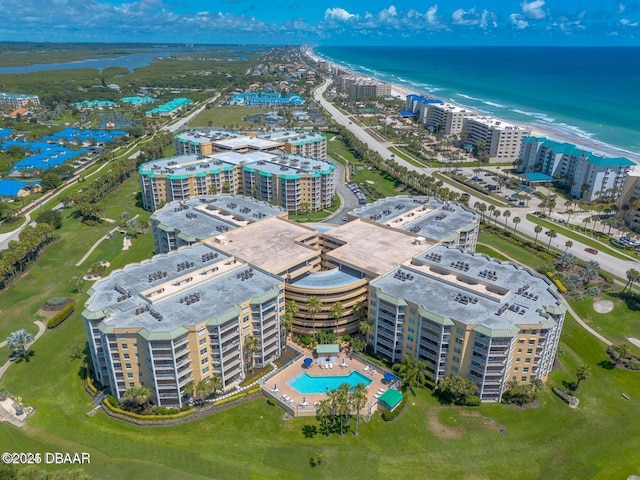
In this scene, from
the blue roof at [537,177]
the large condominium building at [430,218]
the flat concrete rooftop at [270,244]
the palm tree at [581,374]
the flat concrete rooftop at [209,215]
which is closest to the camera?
the palm tree at [581,374]

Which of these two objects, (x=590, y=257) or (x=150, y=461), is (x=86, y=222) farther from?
(x=590, y=257)

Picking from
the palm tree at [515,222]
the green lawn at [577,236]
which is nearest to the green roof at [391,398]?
the palm tree at [515,222]

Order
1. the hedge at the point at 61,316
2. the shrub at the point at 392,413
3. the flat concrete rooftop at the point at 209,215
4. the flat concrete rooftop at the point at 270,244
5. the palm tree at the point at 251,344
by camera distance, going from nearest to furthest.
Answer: the shrub at the point at 392,413 → the palm tree at the point at 251,344 → the flat concrete rooftop at the point at 270,244 → the hedge at the point at 61,316 → the flat concrete rooftop at the point at 209,215

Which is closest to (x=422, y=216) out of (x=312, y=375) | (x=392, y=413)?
(x=312, y=375)

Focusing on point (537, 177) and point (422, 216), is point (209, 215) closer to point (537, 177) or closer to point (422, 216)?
point (422, 216)

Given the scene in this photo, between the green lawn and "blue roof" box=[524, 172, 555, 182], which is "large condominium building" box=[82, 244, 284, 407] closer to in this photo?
the green lawn

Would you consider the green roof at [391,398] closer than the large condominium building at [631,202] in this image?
Yes

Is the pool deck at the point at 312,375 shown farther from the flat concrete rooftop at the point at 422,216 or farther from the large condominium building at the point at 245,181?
the large condominium building at the point at 245,181
